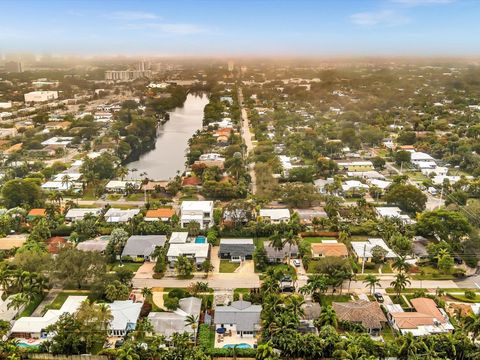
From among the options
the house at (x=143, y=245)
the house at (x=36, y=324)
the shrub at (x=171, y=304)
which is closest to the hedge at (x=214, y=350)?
the shrub at (x=171, y=304)

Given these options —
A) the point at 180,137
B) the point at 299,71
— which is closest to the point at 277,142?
the point at 180,137

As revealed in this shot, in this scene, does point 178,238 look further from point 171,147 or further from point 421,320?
point 171,147

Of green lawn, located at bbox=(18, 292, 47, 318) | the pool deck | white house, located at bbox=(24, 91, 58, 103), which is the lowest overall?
the pool deck

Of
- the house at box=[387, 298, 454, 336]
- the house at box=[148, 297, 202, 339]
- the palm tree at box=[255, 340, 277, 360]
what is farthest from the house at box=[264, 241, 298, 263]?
the palm tree at box=[255, 340, 277, 360]

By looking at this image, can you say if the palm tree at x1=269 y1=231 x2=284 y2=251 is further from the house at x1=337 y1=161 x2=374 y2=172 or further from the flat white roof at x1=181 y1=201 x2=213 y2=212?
the house at x1=337 y1=161 x2=374 y2=172

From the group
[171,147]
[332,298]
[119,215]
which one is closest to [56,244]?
[119,215]

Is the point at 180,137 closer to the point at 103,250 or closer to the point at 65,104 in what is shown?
the point at 65,104

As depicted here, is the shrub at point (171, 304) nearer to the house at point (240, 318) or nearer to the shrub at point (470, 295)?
the house at point (240, 318)
